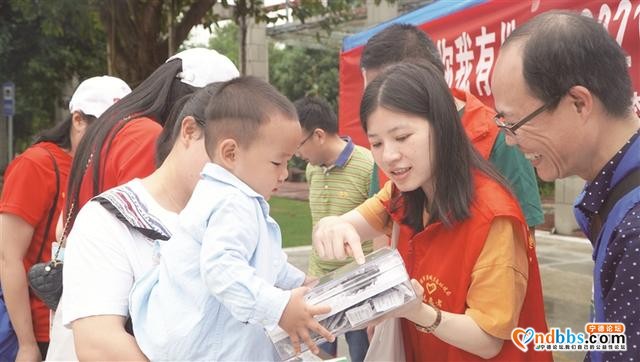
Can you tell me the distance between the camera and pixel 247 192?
4.80 feet

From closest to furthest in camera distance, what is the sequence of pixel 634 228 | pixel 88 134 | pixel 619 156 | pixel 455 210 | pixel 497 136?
pixel 634 228 → pixel 619 156 → pixel 455 210 → pixel 88 134 → pixel 497 136

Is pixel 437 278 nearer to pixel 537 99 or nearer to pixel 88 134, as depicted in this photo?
pixel 537 99

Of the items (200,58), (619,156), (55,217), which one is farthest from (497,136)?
(55,217)

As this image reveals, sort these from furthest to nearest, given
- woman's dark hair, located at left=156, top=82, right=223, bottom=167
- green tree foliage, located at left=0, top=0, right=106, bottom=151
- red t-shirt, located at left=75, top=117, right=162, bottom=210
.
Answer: green tree foliage, located at left=0, top=0, right=106, bottom=151, red t-shirt, located at left=75, top=117, right=162, bottom=210, woman's dark hair, located at left=156, top=82, right=223, bottom=167

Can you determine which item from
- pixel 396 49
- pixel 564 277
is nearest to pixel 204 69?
pixel 396 49

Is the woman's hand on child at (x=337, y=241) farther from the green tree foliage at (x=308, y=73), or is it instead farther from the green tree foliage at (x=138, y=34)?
the green tree foliage at (x=308, y=73)

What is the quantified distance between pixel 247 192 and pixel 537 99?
0.68m

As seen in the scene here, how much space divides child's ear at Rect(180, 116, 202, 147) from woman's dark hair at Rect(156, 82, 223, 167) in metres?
0.01

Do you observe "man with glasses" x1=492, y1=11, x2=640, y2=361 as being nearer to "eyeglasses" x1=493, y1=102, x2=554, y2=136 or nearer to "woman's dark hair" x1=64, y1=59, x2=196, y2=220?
"eyeglasses" x1=493, y1=102, x2=554, y2=136

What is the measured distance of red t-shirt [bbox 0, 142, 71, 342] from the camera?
8.17ft

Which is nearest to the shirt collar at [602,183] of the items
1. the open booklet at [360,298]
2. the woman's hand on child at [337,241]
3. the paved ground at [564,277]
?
the open booklet at [360,298]

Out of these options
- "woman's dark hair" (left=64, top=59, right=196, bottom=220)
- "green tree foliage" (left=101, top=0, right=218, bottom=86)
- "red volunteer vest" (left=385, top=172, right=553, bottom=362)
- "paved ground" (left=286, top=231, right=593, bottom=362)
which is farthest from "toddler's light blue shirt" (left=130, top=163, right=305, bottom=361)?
"green tree foliage" (left=101, top=0, right=218, bottom=86)

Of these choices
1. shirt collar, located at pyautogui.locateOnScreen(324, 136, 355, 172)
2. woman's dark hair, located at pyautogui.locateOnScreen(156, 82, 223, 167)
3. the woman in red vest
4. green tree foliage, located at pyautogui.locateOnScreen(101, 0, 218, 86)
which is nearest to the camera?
the woman in red vest

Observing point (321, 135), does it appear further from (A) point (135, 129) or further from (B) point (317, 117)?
(A) point (135, 129)
